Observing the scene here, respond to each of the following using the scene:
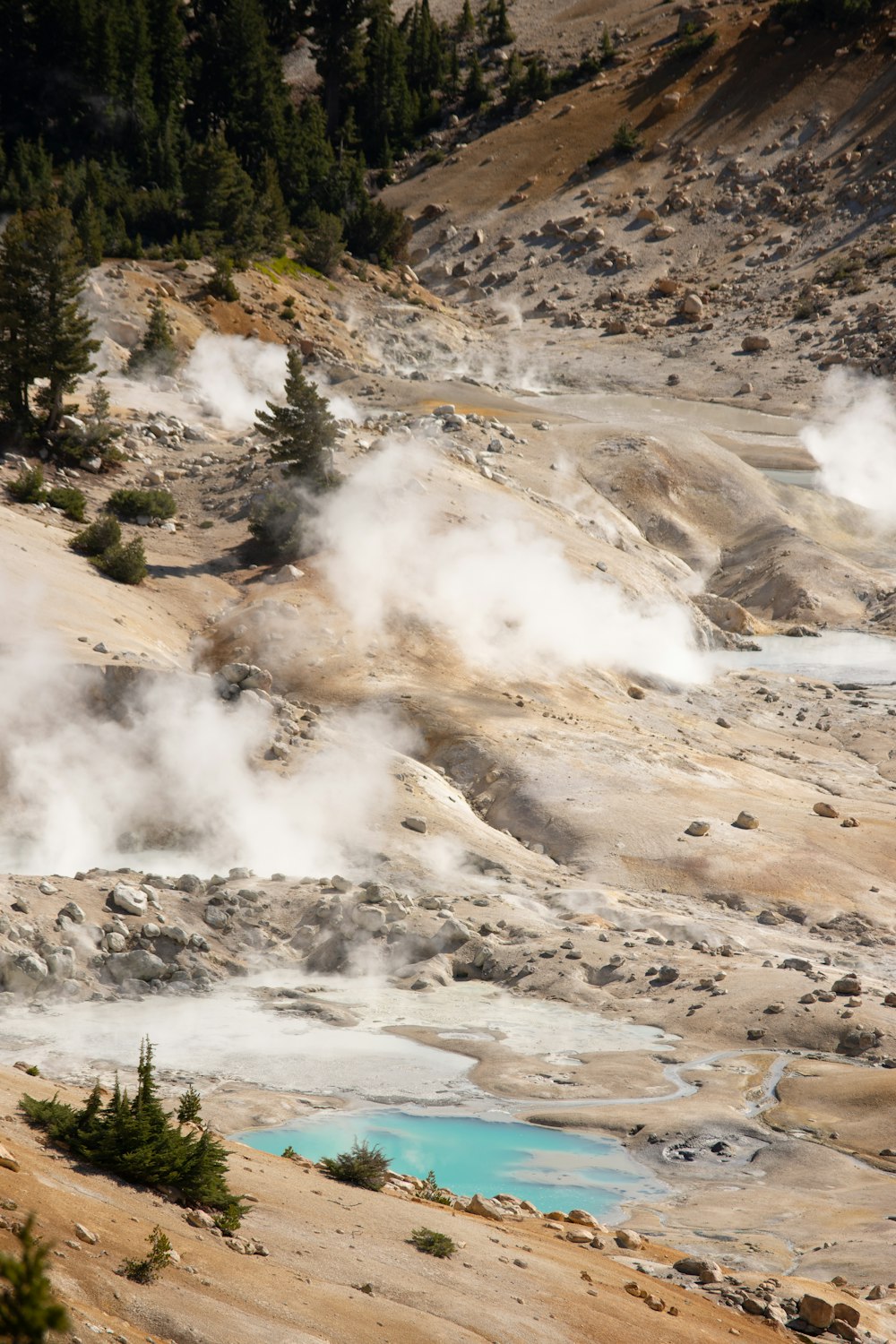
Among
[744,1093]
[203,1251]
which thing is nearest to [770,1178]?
[744,1093]


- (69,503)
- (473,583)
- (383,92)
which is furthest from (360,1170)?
(383,92)

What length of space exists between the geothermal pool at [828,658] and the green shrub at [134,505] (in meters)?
20.3

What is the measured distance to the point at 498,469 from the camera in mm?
52969

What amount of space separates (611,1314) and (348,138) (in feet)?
360

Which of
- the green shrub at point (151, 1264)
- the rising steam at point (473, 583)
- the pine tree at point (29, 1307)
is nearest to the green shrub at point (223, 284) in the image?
the rising steam at point (473, 583)

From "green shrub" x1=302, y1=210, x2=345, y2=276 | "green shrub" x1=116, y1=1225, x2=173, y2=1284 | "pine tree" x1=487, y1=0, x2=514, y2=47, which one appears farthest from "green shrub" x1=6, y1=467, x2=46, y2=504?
"pine tree" x1=487, y1=0, x2=514, y2=47

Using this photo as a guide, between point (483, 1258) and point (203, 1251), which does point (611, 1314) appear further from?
point (203, 1251)

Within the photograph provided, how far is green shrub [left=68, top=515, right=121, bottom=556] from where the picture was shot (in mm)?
40438

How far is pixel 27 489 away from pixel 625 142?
247 feet

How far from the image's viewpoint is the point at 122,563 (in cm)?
3959

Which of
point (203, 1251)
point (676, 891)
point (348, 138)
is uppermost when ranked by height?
point (348, 138)

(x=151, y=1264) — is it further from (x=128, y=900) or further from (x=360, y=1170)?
(x=128, y=900)

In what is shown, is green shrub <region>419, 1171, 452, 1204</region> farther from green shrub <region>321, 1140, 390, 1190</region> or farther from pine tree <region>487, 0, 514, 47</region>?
pine tree <region>487, 0, 514, 47</region>

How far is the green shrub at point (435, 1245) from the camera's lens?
12586mm
